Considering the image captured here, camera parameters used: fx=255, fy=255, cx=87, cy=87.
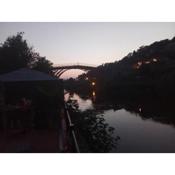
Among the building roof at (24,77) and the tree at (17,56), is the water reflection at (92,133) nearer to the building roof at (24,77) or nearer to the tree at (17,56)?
the building roof at (24,77)

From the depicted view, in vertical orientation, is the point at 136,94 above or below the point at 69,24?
below

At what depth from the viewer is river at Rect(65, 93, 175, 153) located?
548 centimetres

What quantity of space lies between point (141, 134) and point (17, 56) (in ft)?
15.9

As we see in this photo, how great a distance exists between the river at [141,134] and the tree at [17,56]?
3051mm

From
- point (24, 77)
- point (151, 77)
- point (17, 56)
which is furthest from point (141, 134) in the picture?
point (151, 77)

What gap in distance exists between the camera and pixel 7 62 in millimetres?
7820

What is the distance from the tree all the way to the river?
10.0 ft

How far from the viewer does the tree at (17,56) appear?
7793 mm

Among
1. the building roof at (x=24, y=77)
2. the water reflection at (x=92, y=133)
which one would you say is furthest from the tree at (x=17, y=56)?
the water reflection at (x=92, y=133)

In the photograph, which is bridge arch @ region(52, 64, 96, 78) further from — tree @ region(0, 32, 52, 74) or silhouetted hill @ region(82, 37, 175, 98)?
silhouetted hill @ region(82, 37, 175, 98)

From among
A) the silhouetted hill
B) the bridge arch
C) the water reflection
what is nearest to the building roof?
the water reflection
